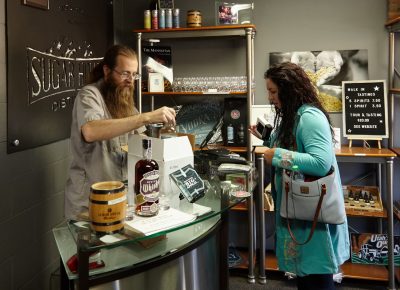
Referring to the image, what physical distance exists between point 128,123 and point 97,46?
1.71m

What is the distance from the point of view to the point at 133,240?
44.3 inches

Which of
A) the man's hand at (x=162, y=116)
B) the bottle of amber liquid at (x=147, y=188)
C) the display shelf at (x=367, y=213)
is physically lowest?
the display shelf at (x=367, y=213)

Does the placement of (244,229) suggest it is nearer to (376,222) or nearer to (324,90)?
(376,222)

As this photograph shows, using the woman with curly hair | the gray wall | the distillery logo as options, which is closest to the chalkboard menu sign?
the gray wall

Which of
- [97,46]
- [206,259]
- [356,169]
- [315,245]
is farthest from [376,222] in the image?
[97,46]

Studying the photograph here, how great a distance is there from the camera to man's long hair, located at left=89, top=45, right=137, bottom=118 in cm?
198

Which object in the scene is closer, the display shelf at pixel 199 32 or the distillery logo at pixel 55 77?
the distillery logo at pixel 55 77

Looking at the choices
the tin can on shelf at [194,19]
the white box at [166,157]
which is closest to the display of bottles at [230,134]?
the tin can on shelf at [194,19]

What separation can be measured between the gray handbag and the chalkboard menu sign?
51.1 inches

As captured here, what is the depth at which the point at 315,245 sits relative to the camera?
6.24ft

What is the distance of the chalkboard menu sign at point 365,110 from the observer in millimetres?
2988

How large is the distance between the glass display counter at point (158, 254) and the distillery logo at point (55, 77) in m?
1.15

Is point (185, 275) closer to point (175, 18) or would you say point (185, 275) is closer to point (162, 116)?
point (162, 116)

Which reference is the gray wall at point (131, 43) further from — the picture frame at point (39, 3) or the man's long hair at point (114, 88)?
the man's long hair at point (114, 88)
